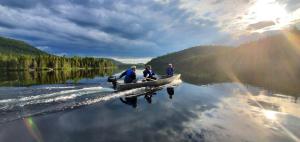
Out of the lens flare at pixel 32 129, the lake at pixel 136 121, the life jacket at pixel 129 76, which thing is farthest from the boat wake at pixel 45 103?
the life jacket at pixel 129 76

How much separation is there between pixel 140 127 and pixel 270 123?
926cm

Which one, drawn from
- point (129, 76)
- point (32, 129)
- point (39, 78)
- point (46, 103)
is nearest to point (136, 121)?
point (32, 129)

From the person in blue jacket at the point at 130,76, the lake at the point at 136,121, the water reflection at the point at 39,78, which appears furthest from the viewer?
the water reflection at the point at 39,78

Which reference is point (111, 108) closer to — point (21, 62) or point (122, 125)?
point (122, 125)

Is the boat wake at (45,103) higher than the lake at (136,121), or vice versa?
the boat wake at (45,103)

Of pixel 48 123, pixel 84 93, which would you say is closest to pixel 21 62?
pixel 84 93

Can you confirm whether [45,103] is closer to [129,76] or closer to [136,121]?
[136,121]

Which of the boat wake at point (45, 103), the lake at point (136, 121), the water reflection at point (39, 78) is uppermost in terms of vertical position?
the water reflection at point (39, 78)

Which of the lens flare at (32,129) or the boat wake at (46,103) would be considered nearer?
the lens flare at (32,129)

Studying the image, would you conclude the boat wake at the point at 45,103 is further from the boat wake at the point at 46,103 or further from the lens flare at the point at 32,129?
the lens flare at the point at 32,129

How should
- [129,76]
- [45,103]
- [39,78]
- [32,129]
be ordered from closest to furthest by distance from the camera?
[32,129] → [45,103] → [129,76] → [39,78]

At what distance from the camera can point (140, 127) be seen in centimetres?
1509

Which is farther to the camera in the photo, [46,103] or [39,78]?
Result: [39,78]

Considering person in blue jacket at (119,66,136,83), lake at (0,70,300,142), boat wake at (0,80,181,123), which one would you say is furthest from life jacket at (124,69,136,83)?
lake at (0,70,300,142)
